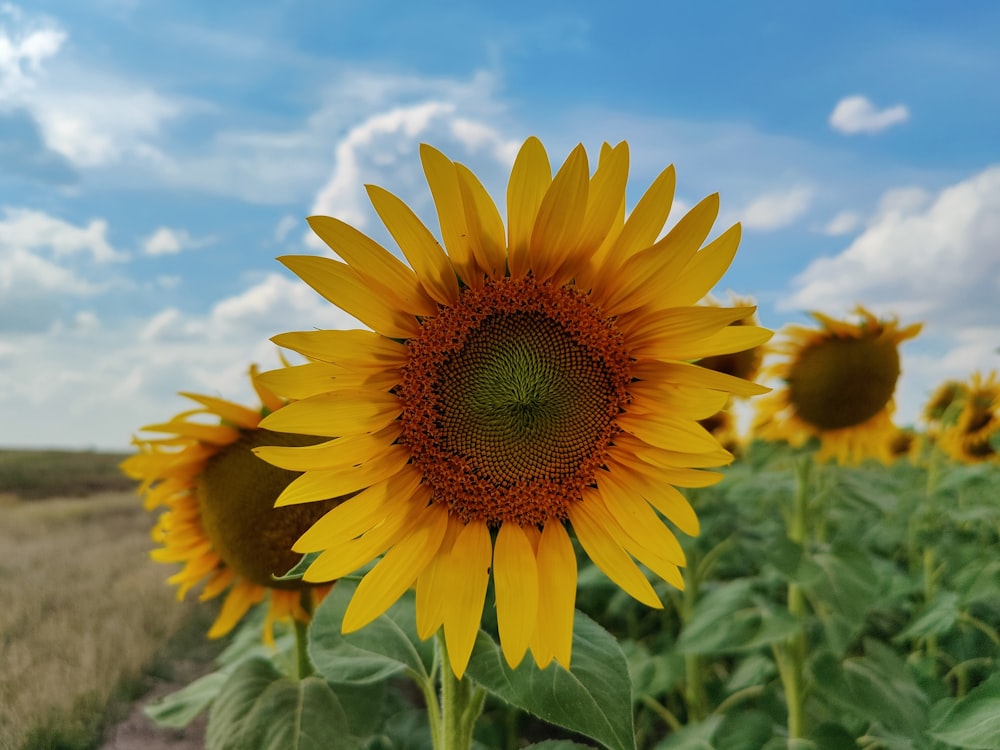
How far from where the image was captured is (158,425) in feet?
5.74

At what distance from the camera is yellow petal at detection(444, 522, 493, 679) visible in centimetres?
117

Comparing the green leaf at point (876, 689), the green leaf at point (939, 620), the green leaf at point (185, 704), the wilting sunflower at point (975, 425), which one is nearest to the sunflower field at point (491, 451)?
the green leaf at point (185, 704)

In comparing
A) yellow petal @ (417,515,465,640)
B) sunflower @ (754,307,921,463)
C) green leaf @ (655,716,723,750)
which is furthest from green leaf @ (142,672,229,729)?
sunflower @ (754,307,921,463)

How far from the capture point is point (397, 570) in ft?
3.84

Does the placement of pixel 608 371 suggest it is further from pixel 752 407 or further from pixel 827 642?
pixel 752 407

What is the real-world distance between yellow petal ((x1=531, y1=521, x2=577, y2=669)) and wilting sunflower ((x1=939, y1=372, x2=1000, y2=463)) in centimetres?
426

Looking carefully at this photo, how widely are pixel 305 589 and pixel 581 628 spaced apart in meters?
0.70

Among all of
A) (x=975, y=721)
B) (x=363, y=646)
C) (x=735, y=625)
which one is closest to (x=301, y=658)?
(x=363, y=646)

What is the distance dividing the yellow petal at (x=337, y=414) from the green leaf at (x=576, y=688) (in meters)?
0.40

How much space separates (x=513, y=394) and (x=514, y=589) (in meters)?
0.29

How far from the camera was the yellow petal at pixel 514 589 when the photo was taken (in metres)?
1.16

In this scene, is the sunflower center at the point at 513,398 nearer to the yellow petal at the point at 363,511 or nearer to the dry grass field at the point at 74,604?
the yellow petal at the point at 363,511

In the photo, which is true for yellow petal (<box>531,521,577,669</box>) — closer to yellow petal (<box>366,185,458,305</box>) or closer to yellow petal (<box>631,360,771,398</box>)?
yellow petal (<box>631,360,771,398</box>)

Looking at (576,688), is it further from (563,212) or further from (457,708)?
(563,212)
